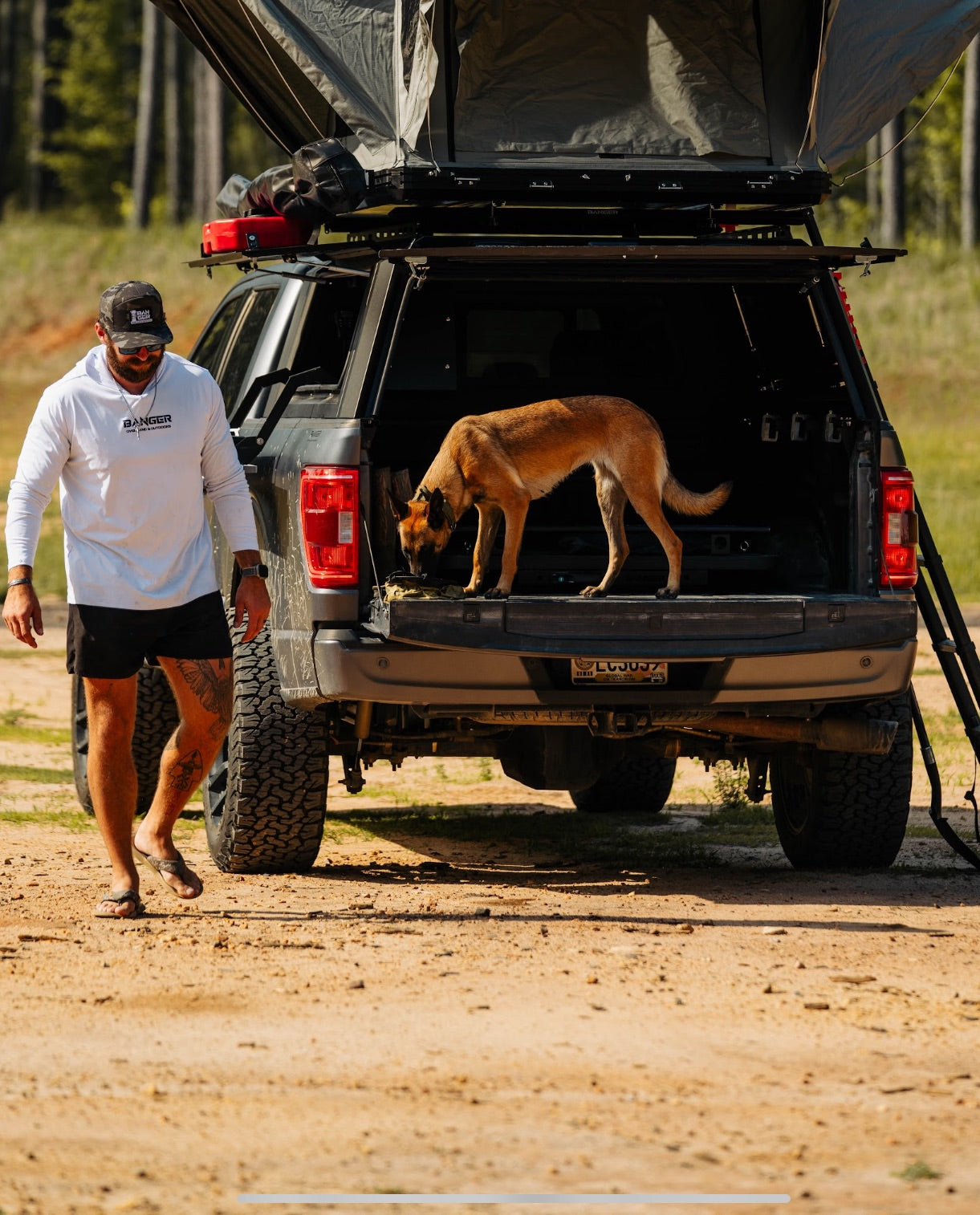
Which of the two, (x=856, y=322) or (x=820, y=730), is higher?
(x=856, y=322)

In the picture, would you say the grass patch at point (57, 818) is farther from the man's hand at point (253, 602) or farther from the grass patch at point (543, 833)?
the man's hand at point (253, 602)

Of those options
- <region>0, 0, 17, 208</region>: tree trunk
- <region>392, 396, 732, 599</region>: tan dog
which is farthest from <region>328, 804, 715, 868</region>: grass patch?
<region>0, 0, 17, 208</region>: tree trunk

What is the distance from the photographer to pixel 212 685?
639 cm

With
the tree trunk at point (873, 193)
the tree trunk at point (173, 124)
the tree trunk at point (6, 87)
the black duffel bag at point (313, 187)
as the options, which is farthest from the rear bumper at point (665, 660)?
the tree trunk at point (6, 87)

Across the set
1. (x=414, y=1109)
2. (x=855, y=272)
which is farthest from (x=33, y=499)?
(x=855, y=272)

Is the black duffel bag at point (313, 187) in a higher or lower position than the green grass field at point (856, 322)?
lower

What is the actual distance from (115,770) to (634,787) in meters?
3.44

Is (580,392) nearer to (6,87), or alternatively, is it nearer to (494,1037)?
(494,1037)

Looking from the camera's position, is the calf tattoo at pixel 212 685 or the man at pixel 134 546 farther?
the calf tattoo at pixel 212 685

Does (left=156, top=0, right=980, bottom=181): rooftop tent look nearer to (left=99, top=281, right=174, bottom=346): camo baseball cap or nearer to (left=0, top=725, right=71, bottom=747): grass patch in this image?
(left=99, top=281, right=174, bottom=346): camo baseball cap

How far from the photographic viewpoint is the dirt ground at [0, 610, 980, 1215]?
403cm

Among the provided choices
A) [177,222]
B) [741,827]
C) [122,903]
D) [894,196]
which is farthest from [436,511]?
[177,222]

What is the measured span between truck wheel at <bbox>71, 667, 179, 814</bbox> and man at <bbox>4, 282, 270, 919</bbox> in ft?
6.62

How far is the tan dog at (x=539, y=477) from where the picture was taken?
690 centimetres
